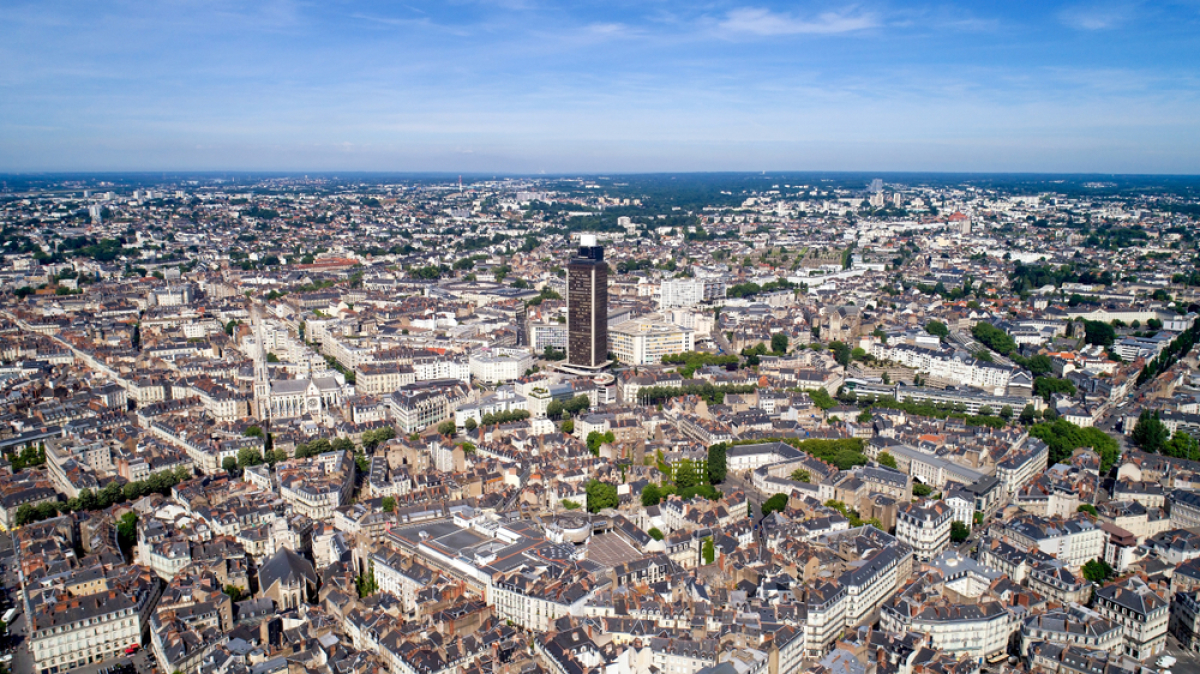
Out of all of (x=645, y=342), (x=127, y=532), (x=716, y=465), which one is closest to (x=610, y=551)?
(x=716, y=465)

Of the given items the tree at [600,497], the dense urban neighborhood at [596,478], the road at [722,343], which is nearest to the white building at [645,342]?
the dense urban neighborhood at [596,478]

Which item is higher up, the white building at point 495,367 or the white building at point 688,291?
the white building at point 688,291

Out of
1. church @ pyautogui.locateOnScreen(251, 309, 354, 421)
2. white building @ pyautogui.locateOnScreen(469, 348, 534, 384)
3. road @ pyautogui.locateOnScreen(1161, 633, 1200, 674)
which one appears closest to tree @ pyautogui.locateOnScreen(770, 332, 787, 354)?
white building @ pyautogui.locateOnScreen(469, 348, 534, 384)

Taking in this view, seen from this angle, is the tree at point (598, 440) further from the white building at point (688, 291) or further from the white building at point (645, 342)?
the white building at point (688, 291)

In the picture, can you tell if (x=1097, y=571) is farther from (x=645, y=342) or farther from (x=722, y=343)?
(x=722, y=343)

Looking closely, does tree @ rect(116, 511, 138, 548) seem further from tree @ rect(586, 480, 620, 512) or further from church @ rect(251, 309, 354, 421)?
tree @ rect(586, 480, 620, 512)
